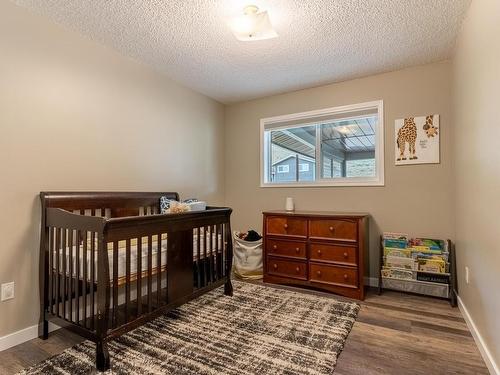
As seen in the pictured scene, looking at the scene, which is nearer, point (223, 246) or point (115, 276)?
point (115, 276)

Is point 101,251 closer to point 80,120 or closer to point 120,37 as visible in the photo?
point 80,120

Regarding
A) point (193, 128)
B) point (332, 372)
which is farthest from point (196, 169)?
point (332, 372)

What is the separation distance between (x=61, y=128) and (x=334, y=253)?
256 cm

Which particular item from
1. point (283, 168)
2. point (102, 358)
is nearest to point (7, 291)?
point (102, 358)

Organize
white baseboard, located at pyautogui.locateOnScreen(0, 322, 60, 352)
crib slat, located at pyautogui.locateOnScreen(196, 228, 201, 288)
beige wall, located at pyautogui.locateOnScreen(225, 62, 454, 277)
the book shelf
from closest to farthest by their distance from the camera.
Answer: white baseboard, located at pyautogui.locateOnScreen(0, 322, 60, 352) < crib slat, located at pyautogui.locateOnScreen(196, 228, 201, 288) < the book shelf < beige wall, located at pyautogui.locateOnScreen(225, 62, 454, 277)

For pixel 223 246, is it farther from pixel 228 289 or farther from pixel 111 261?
pixel 111 261

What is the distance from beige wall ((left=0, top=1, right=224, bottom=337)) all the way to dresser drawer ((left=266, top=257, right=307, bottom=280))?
140 centimetres

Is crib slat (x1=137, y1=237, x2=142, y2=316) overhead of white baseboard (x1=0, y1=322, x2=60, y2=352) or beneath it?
overhead

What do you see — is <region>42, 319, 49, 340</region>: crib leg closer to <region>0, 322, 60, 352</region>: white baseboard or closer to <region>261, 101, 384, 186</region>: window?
<region>0, 322, 60, 352</region>: white baseboard

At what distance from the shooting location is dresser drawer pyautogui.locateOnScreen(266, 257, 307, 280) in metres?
2.87

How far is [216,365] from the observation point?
5.21 ft

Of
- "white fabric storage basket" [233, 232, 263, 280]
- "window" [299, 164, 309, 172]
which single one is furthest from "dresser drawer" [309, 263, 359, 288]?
"window" [299, 164, 309, 172]

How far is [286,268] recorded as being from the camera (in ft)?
9.70

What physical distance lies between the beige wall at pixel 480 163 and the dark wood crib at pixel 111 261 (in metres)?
1.89
